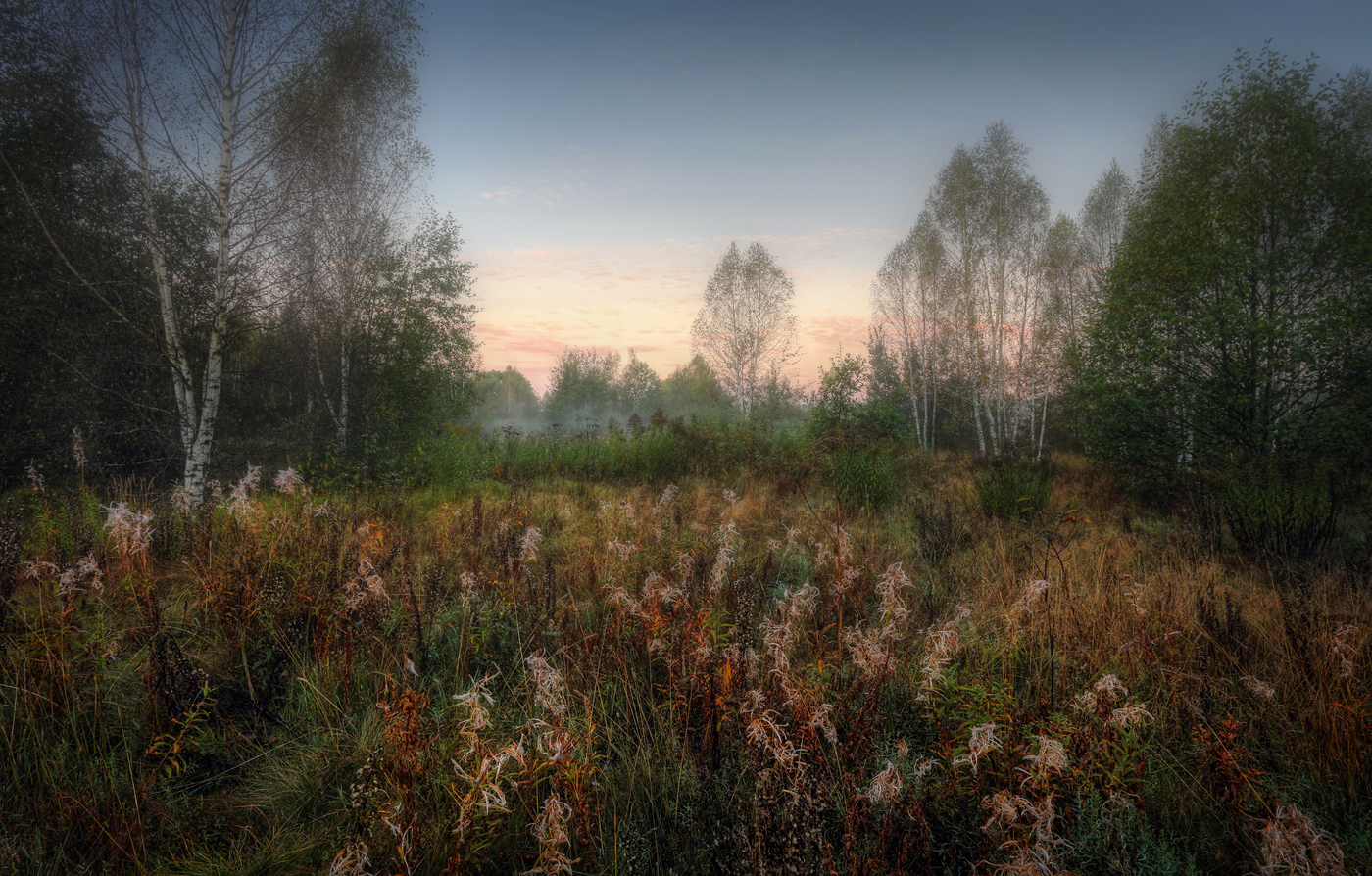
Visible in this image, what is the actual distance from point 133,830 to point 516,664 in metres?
1.42

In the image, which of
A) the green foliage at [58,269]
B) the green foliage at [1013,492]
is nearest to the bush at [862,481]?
the green foliage at [1013,492]

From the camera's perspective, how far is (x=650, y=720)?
2.50 metres

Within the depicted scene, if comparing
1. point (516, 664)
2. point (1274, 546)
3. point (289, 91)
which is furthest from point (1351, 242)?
point (289, 91)

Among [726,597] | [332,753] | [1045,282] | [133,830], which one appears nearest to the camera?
[133,830]

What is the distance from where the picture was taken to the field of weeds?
59.5 inches

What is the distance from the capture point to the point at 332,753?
214 cm

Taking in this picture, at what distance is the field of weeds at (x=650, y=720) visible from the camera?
4.96ft

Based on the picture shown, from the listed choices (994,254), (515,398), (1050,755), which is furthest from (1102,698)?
(515,398)

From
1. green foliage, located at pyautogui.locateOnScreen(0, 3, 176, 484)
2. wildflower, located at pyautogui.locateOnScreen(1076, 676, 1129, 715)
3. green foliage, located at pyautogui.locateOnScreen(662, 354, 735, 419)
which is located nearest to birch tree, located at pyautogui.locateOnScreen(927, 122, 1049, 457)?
wildflower, located at pyautogui.locateOnScreen(1076, 676, 1129, 715)

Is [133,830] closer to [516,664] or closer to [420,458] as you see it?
[516,664]

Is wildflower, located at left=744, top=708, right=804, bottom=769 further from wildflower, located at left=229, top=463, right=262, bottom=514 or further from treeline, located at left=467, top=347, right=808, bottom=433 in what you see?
treeline, located at left=467, top=347, right=808, bottom=433

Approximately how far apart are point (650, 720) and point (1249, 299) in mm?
10716

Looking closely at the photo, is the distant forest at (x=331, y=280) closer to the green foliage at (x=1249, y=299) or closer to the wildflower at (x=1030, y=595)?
the green foliage at (x=1249, y=299)

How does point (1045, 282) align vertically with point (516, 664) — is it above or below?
above
